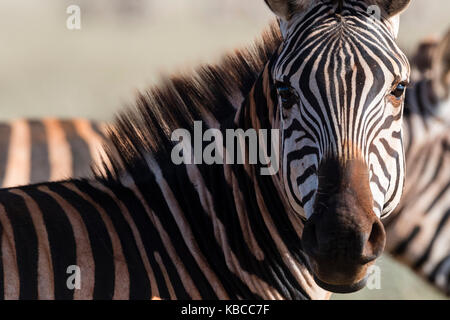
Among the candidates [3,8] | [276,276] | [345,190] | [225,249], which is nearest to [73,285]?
[225,249]

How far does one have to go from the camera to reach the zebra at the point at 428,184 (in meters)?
6.08

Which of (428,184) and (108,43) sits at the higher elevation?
(108,43)

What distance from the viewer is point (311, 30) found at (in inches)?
128

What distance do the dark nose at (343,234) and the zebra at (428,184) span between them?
342 centimetres

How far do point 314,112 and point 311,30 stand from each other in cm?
44

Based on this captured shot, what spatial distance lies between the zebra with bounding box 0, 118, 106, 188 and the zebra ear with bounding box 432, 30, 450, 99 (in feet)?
11.8

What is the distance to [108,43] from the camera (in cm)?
2309

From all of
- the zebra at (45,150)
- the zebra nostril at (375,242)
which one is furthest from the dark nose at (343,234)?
the zebra at (45,150)

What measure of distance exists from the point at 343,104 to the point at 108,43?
20.9m

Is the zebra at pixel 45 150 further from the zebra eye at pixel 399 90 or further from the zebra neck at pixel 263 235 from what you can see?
the zebra eye at pixel 399 90

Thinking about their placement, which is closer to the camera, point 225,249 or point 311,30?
point 311,30

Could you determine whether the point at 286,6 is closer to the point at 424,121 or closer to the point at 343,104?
the point at 343,104

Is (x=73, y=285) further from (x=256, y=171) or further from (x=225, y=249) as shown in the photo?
(x=256, y=171)

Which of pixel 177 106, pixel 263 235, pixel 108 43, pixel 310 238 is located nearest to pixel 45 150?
pixel 177 106
